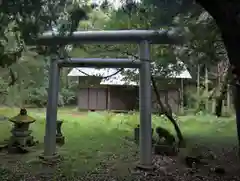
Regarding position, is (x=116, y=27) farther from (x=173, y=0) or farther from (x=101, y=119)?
(x=101, y=119)

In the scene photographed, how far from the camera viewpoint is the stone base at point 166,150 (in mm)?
5535

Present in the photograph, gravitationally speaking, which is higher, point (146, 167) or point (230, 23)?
point (230, 23)

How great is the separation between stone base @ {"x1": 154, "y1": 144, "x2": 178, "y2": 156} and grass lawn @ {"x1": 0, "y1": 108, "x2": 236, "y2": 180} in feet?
1.50

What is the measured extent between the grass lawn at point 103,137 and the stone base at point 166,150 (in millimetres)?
456

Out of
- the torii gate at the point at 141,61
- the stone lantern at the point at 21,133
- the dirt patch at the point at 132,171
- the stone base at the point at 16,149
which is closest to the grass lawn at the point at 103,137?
the dirt patch at the point at 132,171

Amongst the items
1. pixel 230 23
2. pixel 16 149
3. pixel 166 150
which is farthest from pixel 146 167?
pixel 230 23

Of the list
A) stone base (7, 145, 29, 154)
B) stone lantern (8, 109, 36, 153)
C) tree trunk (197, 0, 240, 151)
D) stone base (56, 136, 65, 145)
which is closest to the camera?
tree trunk (197, 0, 240, 151)

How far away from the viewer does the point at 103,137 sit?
24.2 ft

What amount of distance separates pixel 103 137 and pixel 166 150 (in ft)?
7.33

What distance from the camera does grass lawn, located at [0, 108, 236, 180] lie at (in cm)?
499

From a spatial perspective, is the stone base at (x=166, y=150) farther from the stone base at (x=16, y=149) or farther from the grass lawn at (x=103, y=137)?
the stone base at (x=16, y=149)

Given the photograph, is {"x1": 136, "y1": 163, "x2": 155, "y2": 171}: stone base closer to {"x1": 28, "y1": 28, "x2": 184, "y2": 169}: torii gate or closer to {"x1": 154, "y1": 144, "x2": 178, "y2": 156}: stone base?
{"x1": 28, "y1": 28, "x2": 184, "y2": 169}: torii gate

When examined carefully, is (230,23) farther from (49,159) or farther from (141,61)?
(49,159)

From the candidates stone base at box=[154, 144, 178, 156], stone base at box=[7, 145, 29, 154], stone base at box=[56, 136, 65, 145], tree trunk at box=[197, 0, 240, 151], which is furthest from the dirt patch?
tree trunk at box=[197, 0, 240, 151]
